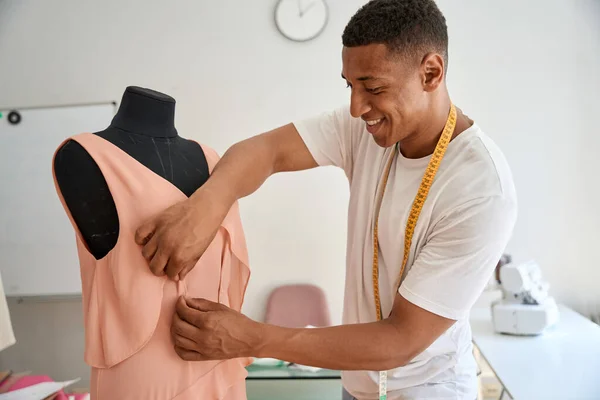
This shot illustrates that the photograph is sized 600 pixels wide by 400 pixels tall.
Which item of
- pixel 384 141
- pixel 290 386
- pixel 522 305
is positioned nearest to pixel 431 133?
pixel 384 141

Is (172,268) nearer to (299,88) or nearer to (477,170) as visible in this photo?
(477,170)

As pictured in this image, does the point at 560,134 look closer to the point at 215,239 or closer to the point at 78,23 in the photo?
the point at 215,239

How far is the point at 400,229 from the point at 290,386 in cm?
161

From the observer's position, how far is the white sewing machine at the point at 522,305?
7.82 feet

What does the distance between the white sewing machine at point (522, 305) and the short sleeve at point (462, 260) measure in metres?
1.48

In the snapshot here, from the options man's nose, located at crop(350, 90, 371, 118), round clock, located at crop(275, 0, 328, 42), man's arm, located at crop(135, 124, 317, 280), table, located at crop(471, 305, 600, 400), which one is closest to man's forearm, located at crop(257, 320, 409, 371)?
man's arm, located at crop(135, 124, 317, 280)

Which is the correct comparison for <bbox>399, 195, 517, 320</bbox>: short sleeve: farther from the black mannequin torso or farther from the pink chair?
the pink chair

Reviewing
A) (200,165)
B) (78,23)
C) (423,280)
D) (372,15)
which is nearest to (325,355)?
(423,280)

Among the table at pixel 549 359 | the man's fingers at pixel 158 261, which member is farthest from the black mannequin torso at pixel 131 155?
the table at pixel 549 359

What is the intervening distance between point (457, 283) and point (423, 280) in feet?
0.25

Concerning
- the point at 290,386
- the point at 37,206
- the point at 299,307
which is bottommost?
the point at 290,386

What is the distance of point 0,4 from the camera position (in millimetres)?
3111

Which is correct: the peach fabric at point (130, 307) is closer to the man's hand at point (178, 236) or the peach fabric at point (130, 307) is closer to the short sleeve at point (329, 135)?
the man's hand at point (178, 236)

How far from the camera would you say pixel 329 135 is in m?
1.38
